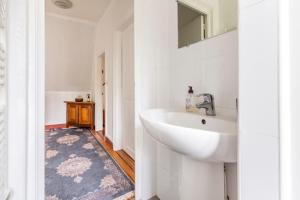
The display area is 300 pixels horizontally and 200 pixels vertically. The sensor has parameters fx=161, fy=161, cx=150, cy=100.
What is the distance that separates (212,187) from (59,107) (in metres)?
4.48

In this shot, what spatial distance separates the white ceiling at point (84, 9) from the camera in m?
2.88

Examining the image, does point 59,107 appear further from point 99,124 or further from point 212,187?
point 212,187

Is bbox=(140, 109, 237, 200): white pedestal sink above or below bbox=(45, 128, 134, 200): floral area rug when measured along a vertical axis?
above

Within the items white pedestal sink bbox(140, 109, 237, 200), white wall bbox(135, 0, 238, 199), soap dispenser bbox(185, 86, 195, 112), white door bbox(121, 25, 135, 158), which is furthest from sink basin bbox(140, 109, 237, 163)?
white door bbox(121, 25, 135, 158)

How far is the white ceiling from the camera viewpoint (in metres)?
2.88

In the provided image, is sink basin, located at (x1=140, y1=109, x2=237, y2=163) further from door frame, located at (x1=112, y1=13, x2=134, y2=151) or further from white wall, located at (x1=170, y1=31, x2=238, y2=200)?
door frame, located at (x1=112, y1=13, x2=134, y2=151)

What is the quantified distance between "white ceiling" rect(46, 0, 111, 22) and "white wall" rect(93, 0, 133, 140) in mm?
109

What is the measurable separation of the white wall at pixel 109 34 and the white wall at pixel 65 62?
356 millimetres
